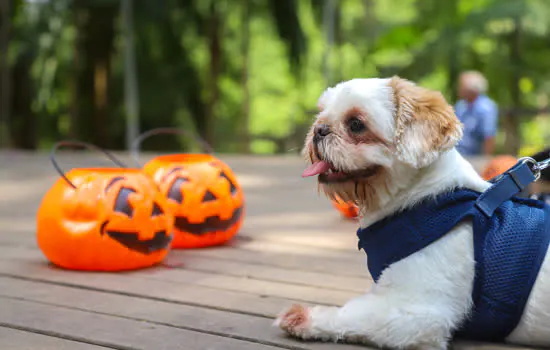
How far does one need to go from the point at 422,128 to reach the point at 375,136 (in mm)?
151

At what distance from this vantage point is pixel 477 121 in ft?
28.2

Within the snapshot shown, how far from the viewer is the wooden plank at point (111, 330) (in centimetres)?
229

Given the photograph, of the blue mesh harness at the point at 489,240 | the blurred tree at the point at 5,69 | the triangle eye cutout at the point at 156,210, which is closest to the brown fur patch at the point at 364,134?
the blue mesh harness at the point at 489,240

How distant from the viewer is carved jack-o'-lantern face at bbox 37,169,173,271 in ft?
11.2

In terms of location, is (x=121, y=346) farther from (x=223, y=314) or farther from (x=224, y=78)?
(x=224, y=78)

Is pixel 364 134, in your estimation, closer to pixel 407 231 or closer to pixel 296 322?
pixel 407 231

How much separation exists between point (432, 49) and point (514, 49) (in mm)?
1933

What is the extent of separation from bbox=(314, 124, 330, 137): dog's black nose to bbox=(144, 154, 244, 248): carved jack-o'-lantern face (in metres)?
1.86

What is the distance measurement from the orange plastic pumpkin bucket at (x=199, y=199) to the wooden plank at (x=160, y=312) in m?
1.05

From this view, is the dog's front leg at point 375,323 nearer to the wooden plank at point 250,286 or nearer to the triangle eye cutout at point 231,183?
the wooden plank at point 250,286

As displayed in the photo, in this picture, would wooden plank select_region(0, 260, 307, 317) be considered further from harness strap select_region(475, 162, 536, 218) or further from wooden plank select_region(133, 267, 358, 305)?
harness strap select_region(475, 162, 536, 218)

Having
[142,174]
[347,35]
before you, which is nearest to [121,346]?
[142,174]

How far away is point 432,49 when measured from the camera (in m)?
16.7

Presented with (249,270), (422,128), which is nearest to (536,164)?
(422,128)
